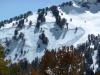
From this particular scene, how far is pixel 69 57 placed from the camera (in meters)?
51.7

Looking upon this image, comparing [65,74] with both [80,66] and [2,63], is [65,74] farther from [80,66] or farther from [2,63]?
[2,63]

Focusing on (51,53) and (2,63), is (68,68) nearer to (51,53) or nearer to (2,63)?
(51,53)

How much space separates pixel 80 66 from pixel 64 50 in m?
3.05

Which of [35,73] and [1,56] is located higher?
[1,56]

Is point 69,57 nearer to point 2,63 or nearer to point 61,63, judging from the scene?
point 61,63

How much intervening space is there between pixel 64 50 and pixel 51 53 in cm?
178

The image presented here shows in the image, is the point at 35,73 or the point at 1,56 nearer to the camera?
the point at 1,56

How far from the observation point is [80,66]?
52.2 meters

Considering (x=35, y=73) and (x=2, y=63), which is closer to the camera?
(x=2, y=63)

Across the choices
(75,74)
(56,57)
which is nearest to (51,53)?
(56,57)

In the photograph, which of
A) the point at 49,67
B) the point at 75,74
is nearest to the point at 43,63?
the point at 49,67

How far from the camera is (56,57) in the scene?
52125 mm

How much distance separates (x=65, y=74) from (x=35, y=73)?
5029 mm

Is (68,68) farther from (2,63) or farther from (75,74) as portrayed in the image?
(2,63)
